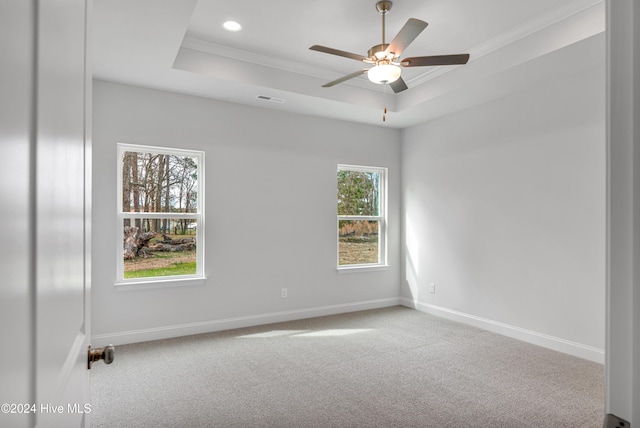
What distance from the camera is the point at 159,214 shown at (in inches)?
168

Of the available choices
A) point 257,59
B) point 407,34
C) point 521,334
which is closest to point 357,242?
point 521,334

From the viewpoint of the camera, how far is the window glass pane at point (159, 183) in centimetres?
417

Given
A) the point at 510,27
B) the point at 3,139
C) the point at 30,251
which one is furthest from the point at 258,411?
the point at 510,27

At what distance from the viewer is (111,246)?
13.0 ft

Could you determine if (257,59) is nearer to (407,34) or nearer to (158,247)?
(407,34)

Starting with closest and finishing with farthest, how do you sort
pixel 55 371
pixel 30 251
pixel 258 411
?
pixel 30 251, pixel 55 371, pixel 258 411

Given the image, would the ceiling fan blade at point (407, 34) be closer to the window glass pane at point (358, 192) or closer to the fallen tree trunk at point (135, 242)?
the window glass pane at point (358, 192)

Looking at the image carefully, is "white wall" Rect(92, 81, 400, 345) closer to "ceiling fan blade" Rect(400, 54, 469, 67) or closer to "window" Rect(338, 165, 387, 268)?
"window" Rect(338, 165, 387, 268)

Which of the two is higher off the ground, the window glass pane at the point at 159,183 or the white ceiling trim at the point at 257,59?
the white ceiling trim at the point at 257,59

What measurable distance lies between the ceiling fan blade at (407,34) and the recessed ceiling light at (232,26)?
1415 millimetres

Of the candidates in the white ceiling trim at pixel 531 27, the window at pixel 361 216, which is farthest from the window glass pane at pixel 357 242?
the white ceiling trim at pixel 531 27
